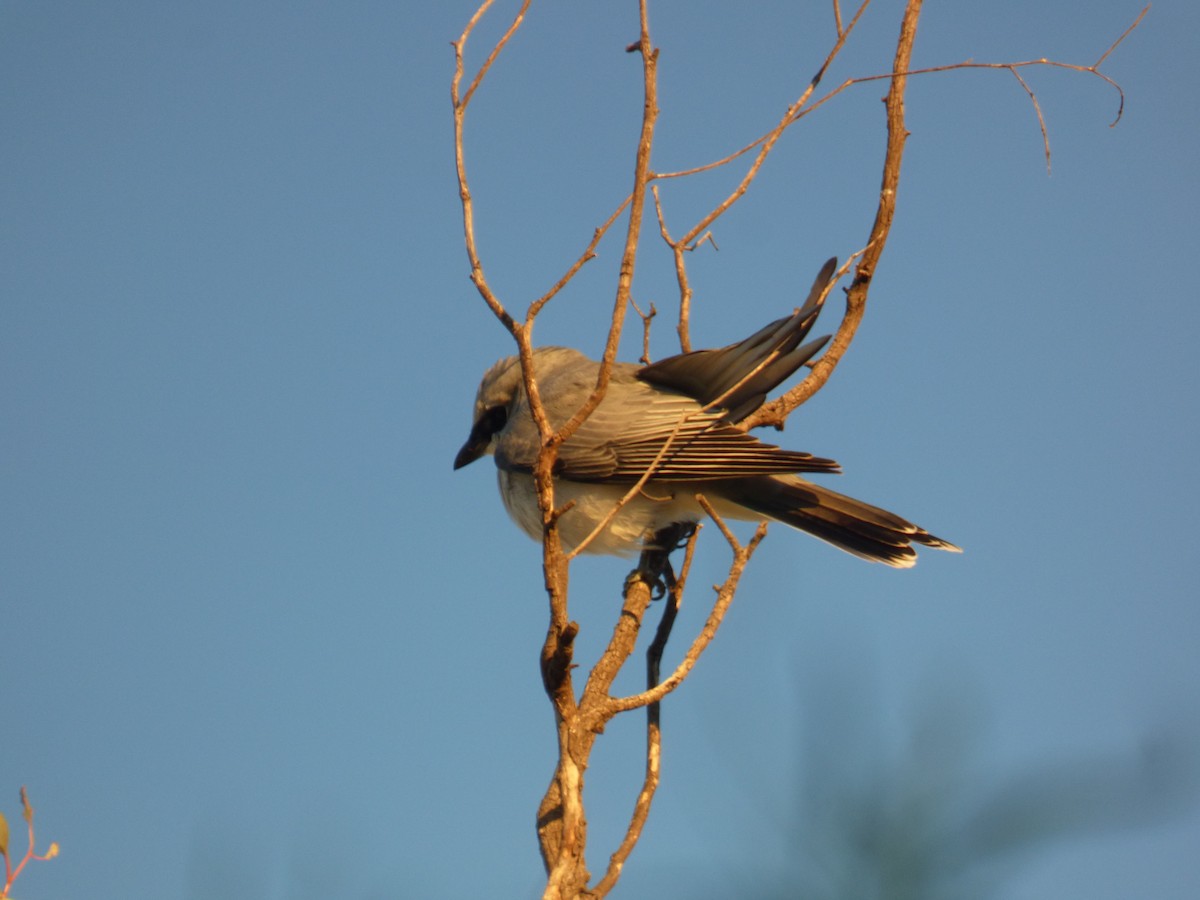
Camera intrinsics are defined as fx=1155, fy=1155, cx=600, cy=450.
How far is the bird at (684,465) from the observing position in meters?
3.98

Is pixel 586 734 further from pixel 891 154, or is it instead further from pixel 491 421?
pixel 491 421

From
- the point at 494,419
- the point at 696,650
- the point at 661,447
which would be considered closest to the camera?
the point at 696,650

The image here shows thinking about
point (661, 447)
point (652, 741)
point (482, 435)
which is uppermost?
point (482, 435)

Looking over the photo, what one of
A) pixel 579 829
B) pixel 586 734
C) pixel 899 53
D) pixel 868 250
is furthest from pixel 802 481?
pixel 579 829

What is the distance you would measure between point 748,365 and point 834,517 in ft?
2.47

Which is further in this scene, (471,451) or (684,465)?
(471,451)

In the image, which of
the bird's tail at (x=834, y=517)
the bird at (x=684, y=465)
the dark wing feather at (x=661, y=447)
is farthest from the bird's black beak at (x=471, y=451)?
the bird's tail at (x=834, y=517)

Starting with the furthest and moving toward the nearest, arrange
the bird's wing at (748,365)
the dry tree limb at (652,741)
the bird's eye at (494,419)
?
1. the bird's eye at (494,419)
2. the bird's wing at (748,365)
3. the dry tree limb at (652,741)

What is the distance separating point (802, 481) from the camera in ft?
14.9

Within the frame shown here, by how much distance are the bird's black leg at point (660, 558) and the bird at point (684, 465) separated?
0.08 ft

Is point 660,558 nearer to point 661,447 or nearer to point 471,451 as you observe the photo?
point 661,447

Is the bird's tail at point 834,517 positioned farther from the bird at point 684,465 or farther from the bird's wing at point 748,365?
the bird's wing at point 748,365

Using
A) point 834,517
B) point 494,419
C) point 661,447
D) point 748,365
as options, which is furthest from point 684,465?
point 494,419

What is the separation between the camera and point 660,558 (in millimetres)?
4203
